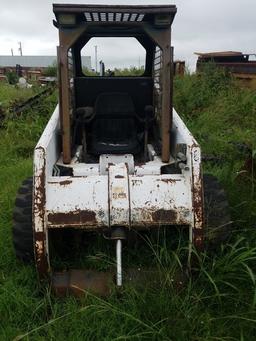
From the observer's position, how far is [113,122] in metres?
4.28

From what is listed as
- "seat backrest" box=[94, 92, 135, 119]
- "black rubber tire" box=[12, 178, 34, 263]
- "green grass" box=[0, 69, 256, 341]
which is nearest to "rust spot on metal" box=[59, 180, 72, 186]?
"black rubber tire" box=[12, 178, 34, 263]

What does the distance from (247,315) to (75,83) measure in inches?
112

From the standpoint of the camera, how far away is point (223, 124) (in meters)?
7.30

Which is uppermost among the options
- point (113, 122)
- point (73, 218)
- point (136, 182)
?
point (113, 122)

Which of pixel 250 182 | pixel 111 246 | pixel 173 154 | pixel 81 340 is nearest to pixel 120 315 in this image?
pixel 81 340

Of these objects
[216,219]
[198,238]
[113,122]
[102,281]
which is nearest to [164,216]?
[198,238]

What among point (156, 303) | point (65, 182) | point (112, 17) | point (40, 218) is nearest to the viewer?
point (156, 303)

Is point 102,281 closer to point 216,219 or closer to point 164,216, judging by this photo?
point 164,216

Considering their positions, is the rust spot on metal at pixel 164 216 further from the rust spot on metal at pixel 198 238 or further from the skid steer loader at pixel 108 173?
the rust spot on metal at pixel 198 238

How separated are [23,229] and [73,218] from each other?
433 mm

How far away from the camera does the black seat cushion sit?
4.23m

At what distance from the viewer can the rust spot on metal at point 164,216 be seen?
2.73 meters

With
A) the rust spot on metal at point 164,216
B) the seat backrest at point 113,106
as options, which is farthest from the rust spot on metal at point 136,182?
the seat backrest at point 113,106

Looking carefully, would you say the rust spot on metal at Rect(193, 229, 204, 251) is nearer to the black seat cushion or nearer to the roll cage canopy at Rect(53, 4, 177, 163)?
the roll cage canopy at Rect(53, 4, 177, 163)
